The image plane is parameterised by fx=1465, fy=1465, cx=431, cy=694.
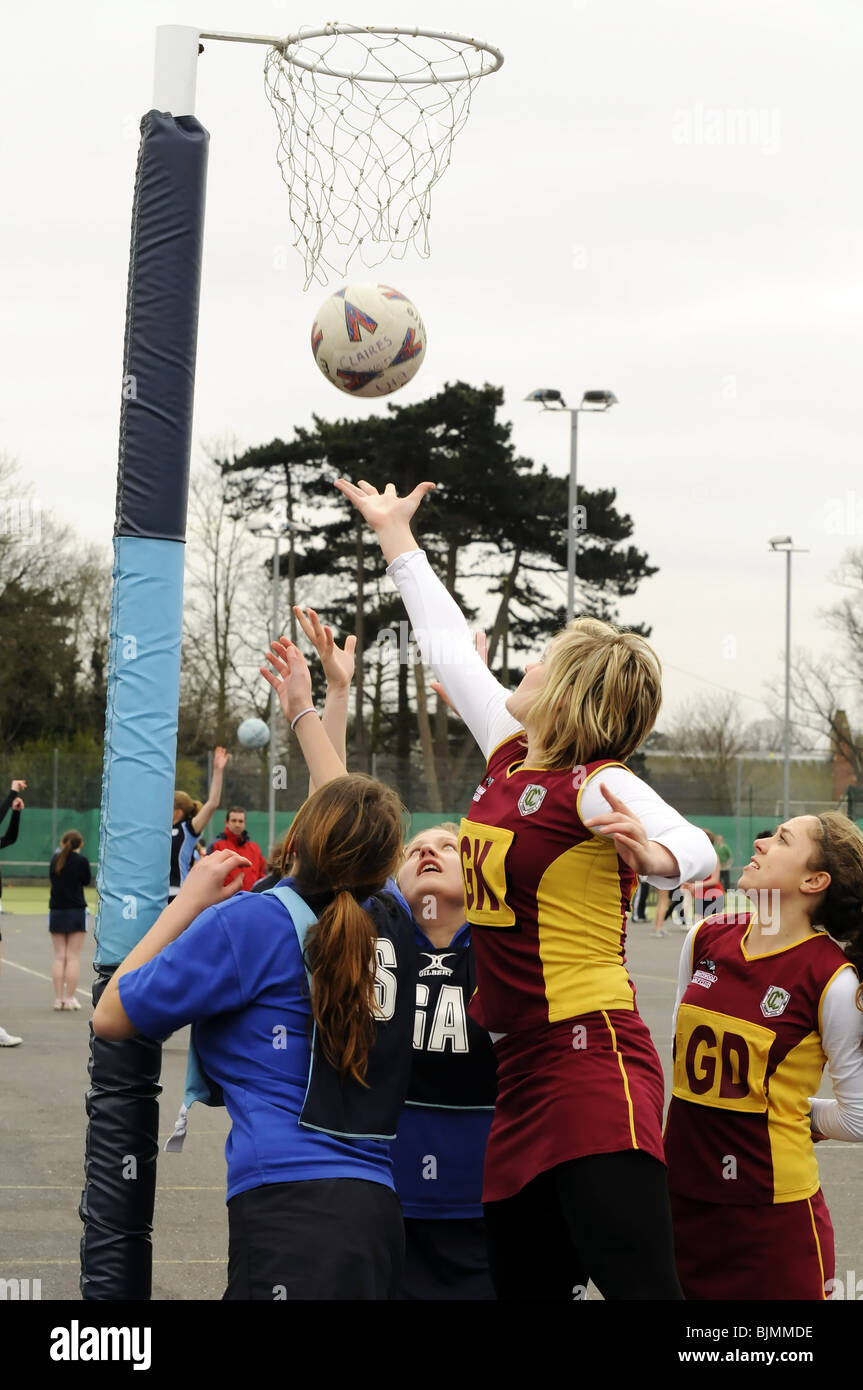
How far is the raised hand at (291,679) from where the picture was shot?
4141 mm

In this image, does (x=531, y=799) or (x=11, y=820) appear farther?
(x=11, y=820)

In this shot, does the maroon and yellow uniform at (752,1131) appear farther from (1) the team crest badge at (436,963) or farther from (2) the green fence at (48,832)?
(2) the green fence at (48,832)

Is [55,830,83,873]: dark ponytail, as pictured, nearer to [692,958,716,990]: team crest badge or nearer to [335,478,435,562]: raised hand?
[335,478,435,562]: raised hand

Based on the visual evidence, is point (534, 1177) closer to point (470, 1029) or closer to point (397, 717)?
point (470, 1029)

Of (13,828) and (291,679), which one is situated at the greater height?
(291,679)

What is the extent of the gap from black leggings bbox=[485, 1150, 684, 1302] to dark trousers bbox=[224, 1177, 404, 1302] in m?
0.32

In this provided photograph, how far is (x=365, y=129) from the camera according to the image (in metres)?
5.18

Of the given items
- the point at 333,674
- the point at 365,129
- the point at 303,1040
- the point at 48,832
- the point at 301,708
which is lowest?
the point at 48,832

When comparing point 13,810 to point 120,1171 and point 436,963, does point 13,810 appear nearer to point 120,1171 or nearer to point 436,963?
point 120,1171

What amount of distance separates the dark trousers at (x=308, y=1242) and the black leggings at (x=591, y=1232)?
1.06 feet

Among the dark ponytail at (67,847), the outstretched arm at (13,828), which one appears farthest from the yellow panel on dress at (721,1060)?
the dark ponytail at (67,847)

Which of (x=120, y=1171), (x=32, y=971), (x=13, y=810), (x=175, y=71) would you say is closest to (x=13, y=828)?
(x=13, y=810)

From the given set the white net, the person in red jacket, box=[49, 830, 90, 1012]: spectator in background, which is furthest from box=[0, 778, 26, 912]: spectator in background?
the white net

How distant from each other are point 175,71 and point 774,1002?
315cm
